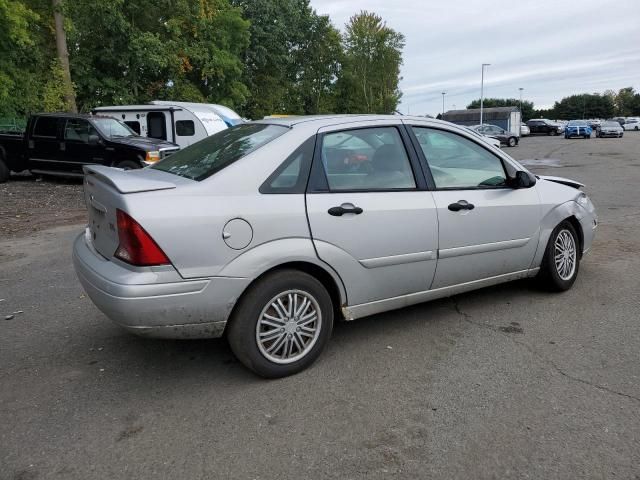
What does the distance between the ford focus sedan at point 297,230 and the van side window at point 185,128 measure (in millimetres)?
13496

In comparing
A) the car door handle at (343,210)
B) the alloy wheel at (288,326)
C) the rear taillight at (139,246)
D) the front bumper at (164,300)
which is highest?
the car door handle at (343,210)

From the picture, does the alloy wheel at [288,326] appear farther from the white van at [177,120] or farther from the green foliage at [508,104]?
the green foliage at [508,104]

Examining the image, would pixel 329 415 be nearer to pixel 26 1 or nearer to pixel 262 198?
pixel 262 198

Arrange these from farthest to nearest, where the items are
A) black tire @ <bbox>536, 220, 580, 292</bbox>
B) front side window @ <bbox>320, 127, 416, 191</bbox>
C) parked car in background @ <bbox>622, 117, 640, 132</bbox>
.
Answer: parked car in background @ <bbox>622, 117, 640, 132</bbox>, black tire @ <bbox>536, 220, 580, 292</bbox>, front side window @ <bbox>320, 127, 416, 191</bbox>

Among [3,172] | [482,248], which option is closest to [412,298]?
[482,248]

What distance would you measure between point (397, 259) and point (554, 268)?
1845 mm

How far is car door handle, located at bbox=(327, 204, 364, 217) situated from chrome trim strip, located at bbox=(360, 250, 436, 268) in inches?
13.1

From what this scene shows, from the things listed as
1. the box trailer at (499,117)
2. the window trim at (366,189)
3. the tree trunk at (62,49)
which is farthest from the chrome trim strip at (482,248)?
the box trailer at (499,117)

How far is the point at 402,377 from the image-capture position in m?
3.43

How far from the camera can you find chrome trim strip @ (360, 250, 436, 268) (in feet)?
11.9

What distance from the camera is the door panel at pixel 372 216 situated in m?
3.47

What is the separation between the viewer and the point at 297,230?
3312 millimetres

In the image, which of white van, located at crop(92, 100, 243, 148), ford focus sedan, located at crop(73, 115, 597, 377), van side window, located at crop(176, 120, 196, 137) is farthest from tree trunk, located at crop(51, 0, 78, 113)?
ford focus sedan, located at crop(73, 115, 597, 377)

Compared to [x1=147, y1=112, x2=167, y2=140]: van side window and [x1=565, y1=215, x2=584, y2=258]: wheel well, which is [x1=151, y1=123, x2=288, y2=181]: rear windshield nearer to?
[x1=565, y1=215, x2=584, y2=258]: wheel well
